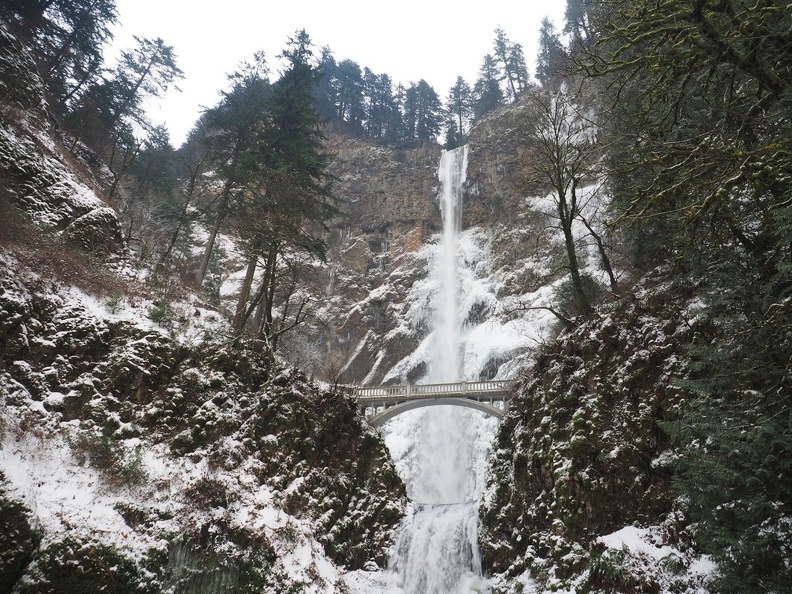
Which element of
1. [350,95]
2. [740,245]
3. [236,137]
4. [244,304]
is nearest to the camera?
[740,245]

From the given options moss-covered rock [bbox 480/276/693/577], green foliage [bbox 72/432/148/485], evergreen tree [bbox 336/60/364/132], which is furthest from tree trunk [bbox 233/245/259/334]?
evergreen tree [bbox 336/60/364/132]

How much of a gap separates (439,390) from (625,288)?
1286cm

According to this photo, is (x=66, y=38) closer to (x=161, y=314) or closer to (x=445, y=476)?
(x=161, y=314)

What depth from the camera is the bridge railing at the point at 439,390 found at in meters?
21.3

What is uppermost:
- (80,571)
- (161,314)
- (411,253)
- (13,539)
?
(411,253)

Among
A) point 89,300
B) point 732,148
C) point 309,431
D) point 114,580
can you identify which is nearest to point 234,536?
point 114,580

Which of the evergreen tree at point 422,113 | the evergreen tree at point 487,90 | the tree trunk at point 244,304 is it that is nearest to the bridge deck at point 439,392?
the tree trunk at point 244,304

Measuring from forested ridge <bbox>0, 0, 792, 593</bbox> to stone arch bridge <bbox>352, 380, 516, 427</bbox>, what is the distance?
7.55m

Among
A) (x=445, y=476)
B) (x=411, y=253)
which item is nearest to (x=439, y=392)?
(x=445, y=476)

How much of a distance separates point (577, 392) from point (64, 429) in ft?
35.7

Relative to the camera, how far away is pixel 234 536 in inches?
352

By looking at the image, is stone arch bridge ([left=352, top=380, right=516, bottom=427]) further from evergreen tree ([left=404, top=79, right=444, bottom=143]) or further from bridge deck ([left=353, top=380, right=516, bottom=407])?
evergreen tree ([left=404, top=79, right=444, bottom=143])

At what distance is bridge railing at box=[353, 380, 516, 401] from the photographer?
70.0 feet

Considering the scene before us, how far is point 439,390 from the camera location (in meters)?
22.7
